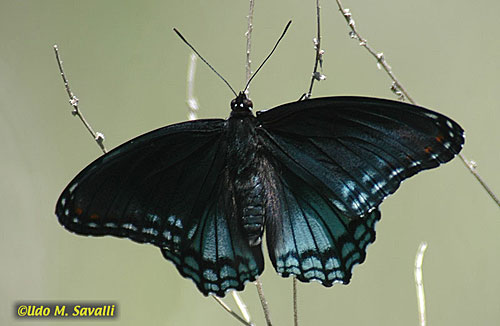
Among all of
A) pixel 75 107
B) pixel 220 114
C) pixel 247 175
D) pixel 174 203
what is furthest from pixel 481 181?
pixel 220 114

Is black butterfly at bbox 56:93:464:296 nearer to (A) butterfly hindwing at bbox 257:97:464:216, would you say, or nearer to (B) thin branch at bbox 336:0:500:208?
(A) butterfly hindwing at bbox 257:97:464:216

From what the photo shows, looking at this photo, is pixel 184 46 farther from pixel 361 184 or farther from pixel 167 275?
pixel 361 184

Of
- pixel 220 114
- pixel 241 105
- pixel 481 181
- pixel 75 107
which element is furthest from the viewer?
pixel 220 114

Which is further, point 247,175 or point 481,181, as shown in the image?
point 247,175

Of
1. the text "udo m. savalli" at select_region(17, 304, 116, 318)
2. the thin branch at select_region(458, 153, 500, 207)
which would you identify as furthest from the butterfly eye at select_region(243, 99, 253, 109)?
the text "udo m. savalli" at select_region(17, 304, 116, 318)

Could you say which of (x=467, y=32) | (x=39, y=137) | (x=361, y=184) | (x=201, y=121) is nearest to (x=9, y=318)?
(x=39, y=137)

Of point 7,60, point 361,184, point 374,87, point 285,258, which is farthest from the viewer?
point 7,60

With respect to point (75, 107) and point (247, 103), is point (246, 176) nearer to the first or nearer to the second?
point (247, 103)

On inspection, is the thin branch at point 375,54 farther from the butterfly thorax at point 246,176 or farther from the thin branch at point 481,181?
the butterfly thorax at point 246,176
